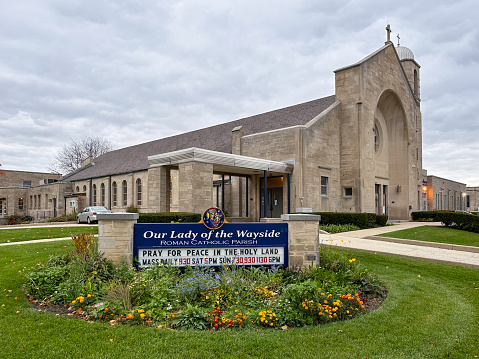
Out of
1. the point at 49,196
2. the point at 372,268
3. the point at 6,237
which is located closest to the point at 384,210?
the point at 372,268

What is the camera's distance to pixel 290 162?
2403cm

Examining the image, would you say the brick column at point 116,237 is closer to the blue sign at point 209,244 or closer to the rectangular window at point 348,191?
the blue sign at point 209,244

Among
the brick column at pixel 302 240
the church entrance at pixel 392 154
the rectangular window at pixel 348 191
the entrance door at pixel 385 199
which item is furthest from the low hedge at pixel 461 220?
the brick column at pixel 302 240

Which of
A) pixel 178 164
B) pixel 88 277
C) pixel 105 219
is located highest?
pixel 178 164

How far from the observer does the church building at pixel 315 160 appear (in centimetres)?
2077

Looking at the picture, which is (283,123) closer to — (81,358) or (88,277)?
(88,277)

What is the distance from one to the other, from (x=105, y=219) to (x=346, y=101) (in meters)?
23.0

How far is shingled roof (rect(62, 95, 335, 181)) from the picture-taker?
96.3 ft

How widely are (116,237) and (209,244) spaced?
195 cm

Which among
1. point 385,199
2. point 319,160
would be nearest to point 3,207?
point 319,160

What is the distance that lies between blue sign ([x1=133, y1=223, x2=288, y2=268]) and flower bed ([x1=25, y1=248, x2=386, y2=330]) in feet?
0.74

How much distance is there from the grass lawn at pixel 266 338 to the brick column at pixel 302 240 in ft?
6.59

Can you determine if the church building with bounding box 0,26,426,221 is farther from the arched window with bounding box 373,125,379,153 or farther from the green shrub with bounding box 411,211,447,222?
the green shrub with bounding box 411,211,447,222

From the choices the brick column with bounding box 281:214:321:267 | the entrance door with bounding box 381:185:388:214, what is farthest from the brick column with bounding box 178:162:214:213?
the entrance door with bounding box 381:185:388:214
